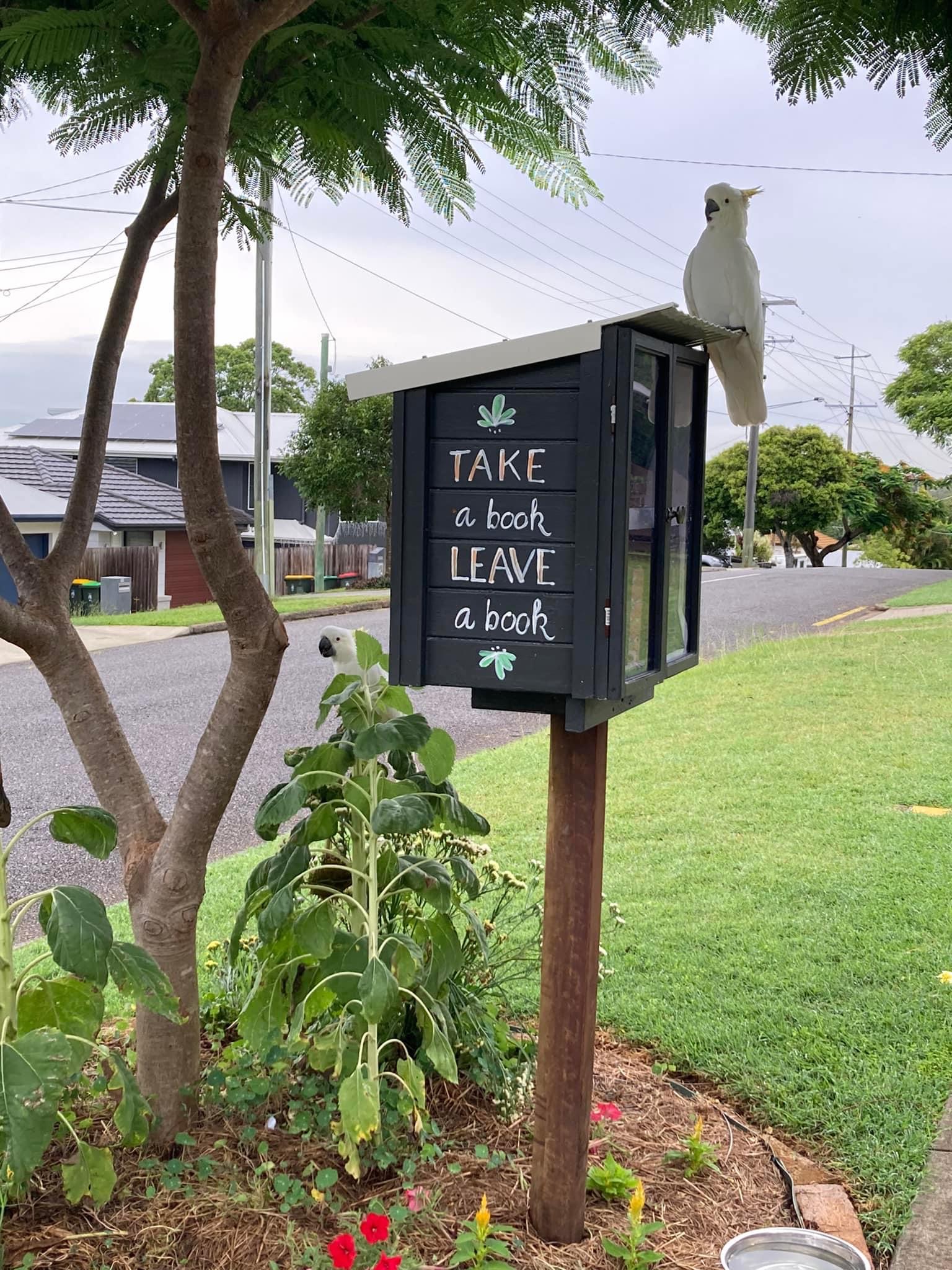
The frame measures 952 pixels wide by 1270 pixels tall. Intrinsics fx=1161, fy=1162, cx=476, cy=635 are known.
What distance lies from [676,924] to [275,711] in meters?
5.91

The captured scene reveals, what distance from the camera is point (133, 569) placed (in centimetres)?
2517

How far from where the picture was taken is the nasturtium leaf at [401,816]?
7.64 feet

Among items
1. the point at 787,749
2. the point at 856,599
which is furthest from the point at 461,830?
the point at 856,599

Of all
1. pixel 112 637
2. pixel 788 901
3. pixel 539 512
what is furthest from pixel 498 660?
pixel 112 637

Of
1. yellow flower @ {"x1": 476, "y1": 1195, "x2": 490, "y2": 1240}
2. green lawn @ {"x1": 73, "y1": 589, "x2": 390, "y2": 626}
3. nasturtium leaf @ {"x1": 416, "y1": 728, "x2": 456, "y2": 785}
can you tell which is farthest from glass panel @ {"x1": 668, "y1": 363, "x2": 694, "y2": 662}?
green lawn @ {"x1": 73, "y1": 589, "x2": 390, "y2": 626}

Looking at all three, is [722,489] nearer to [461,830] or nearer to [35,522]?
[35,522]

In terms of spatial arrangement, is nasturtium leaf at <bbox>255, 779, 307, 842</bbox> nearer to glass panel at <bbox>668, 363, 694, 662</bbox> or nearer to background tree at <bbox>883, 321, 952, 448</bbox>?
glass panel at <bbox>668, 363, 694, 662</bbox>

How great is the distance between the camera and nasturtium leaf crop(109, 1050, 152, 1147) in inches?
87.4

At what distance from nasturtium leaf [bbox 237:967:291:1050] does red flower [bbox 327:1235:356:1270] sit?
524mm

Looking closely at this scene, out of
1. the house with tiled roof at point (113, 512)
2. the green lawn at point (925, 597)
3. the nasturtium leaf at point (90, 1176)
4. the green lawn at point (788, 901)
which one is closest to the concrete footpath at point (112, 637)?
the house with tiled roof at point (113, 512)

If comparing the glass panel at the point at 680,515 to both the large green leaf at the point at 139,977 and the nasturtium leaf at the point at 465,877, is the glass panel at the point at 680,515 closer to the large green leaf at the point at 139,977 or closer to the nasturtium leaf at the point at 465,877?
the nasturtium leaf at the point at 465,877

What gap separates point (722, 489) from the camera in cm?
3991

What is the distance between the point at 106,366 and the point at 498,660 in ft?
5.16

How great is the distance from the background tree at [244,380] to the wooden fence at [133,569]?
24.2 m
